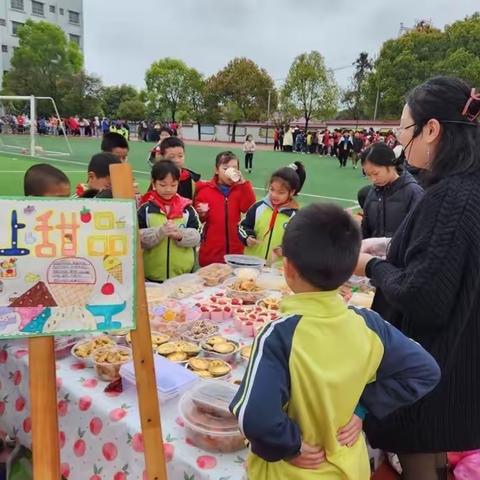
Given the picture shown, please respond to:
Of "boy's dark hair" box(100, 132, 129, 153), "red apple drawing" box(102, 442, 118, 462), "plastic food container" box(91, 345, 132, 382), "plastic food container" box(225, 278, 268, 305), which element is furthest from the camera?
"boy's dark hair" box(100, 132, 129, 153)

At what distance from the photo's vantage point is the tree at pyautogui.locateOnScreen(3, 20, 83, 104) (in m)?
39.3

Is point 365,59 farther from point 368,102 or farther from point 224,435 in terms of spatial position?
point 224,435

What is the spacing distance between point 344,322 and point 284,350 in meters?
0.18

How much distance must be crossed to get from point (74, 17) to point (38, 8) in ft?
18.5

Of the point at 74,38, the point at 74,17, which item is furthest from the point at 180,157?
the point at 74,17

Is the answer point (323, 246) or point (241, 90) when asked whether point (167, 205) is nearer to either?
point (323, 246)

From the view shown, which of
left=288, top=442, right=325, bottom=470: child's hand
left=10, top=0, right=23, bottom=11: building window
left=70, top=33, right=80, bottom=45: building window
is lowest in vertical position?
left=288, top=442, right=325, bottom=470: child's hand

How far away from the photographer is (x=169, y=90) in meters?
52.9

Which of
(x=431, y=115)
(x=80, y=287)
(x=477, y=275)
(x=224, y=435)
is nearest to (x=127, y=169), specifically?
(x=80, y=287)

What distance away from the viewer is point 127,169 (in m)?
1.43

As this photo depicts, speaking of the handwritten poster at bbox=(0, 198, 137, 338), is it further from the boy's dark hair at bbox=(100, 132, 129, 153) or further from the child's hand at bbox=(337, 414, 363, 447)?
the boy's dark hair at bbox=(100, 132, 129, 153)

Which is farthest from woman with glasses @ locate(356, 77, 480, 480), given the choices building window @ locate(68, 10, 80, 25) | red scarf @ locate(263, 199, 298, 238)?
building window @ locate(68, 10, 80, 25)

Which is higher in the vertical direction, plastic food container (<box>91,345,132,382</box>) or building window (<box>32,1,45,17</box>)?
building window (<box>32,1,45,17</box>)

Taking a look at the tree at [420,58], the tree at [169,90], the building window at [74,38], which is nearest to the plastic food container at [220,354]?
the tree at [420,58]
